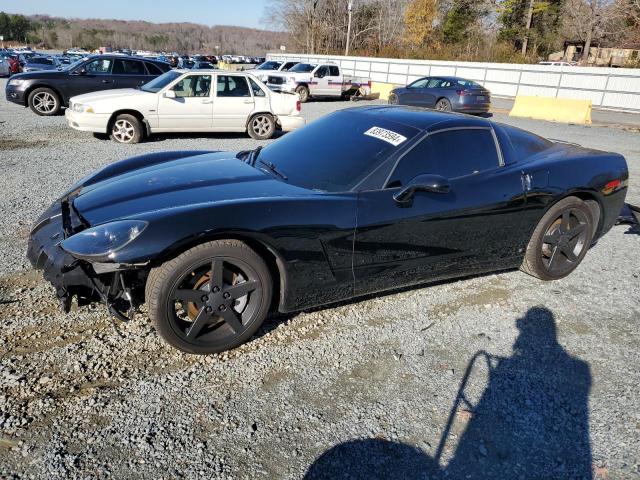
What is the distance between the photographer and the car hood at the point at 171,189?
9.88 ft

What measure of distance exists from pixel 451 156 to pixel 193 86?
24.4 feet

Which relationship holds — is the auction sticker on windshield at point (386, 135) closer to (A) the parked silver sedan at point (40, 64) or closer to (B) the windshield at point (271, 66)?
(B) the windshield at point (271, 66)

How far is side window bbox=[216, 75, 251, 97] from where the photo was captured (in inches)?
392

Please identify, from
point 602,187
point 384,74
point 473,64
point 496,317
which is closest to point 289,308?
point 496,317

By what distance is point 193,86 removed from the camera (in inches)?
Result: 384

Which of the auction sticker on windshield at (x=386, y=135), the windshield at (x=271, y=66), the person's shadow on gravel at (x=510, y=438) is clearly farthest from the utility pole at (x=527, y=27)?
the person's shadow on gravel at (x=510, y=438)

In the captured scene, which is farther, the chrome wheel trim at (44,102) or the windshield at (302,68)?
the windshield at (302,68)

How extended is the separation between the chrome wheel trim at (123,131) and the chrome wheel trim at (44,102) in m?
4.06

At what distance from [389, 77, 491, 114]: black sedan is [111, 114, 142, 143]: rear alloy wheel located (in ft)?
34.9

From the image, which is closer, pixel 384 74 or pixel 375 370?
pixel 375 370

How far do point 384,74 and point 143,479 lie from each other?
34.8 metres

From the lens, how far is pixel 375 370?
2980 mm

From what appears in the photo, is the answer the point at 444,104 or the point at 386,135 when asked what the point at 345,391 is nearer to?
the point at 386,135

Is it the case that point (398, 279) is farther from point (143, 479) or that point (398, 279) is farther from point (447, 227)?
point (143, 479)
